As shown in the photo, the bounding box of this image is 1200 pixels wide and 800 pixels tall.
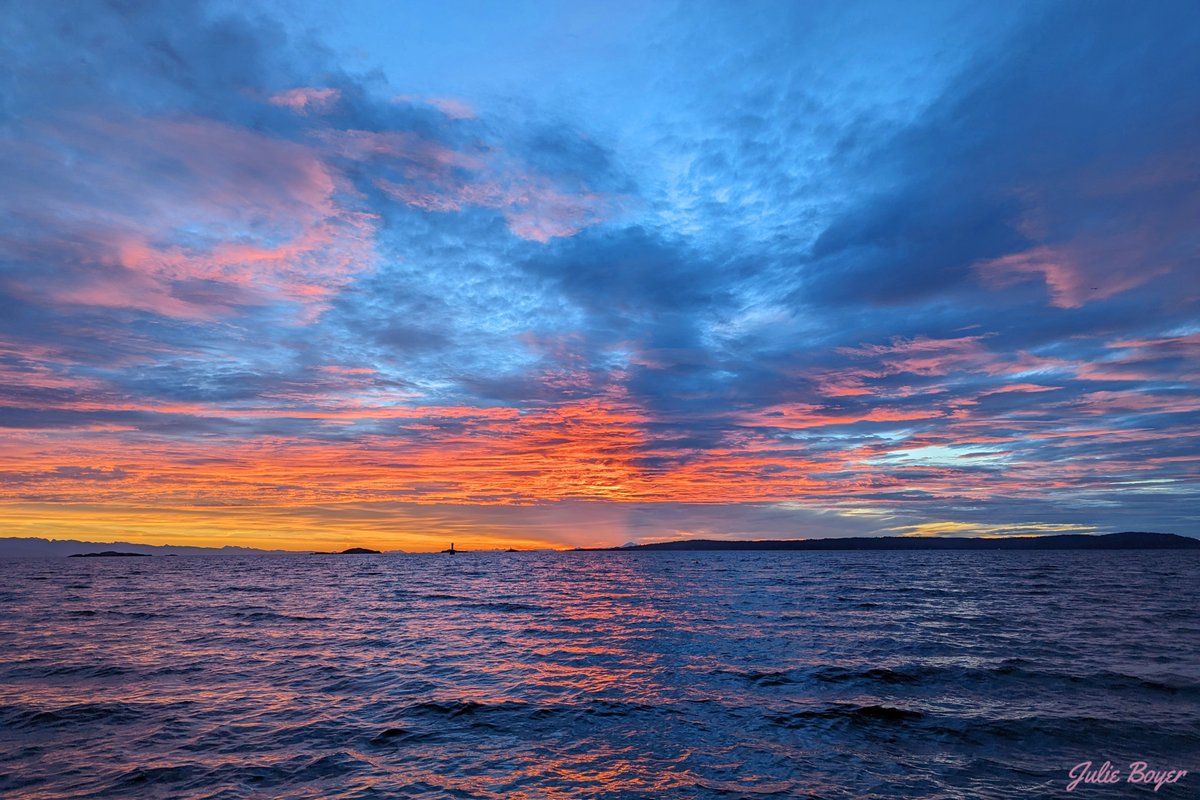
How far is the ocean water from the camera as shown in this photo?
538 inches

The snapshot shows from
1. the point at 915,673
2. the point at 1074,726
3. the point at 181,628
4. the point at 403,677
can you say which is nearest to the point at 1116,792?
the point at 1074,726

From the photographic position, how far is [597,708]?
64.5 feet

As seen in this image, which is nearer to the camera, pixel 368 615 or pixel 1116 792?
pixel 1116 792

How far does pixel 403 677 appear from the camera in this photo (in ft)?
78.7

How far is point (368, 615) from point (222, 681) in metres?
24.1

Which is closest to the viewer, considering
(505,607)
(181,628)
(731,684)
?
(731,684)

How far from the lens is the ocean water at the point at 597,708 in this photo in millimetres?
13656

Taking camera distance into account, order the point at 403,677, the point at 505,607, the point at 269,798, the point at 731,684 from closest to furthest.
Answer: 1. the point at 269,798
2. the point at 731,684
3. the point at 403,677
4. the point at 505,607

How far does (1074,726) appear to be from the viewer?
17.2 meters

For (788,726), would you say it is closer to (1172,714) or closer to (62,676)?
(1172,714)

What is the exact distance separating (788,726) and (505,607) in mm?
39509

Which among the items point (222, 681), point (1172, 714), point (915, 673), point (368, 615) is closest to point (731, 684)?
point (915, 673)

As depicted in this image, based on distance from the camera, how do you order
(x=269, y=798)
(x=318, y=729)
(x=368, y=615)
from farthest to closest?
(x=368, y=615) < (x=318, y=729) < (x=269, y=798)

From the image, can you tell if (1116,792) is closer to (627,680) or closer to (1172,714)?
(1172,714)
